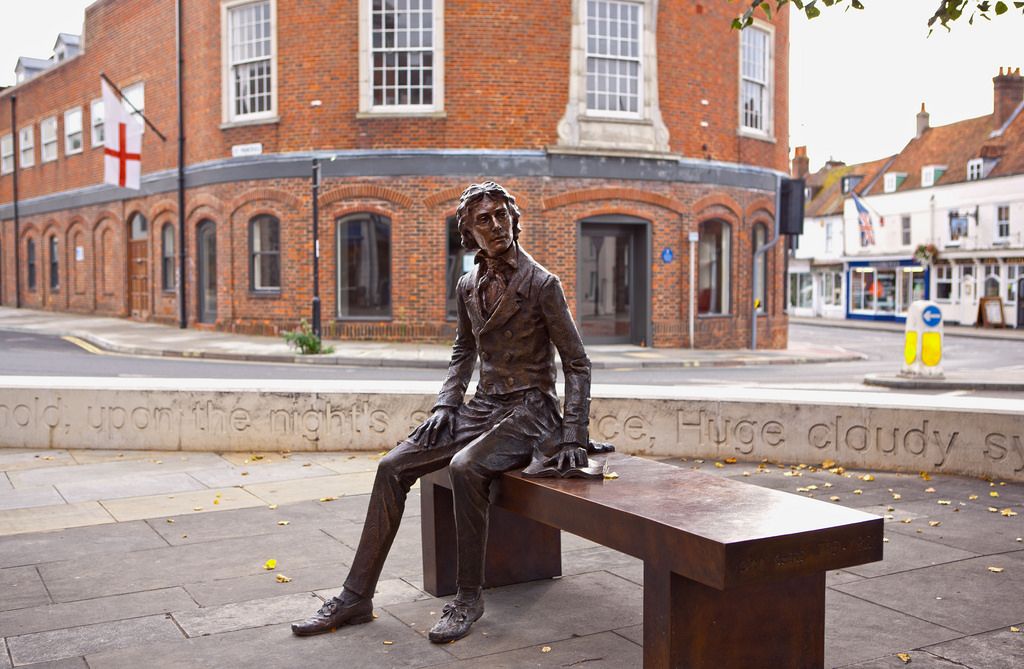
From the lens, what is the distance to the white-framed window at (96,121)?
107ft

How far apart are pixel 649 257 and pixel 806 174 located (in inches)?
1610

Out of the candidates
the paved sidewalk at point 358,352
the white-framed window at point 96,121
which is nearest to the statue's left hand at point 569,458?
the paved sidewalk at point 358,352

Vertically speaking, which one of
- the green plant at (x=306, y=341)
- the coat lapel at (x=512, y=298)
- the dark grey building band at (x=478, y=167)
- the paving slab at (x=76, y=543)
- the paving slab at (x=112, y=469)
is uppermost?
the dark grey building band at (x=478, y=167)

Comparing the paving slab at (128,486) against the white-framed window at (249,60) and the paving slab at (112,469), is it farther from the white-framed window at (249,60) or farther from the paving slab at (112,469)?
the white-framed window at (249,60)

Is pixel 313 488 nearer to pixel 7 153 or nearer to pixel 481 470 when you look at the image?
pixel 481 470

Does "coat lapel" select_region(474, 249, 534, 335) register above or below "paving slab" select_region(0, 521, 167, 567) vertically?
above

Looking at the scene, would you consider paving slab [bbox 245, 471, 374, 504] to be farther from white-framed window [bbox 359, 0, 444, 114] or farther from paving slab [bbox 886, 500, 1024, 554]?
white-framed window [bbox 359, 0, 444, 114]

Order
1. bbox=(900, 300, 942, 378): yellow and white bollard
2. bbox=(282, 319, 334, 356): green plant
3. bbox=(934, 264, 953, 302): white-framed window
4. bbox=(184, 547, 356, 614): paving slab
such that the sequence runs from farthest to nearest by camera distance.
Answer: bbox=(934, 264, 953, 302): white-framed window < bbox=(282, 319, 334, 356): green plant < bbox=(900, 300, 942, 378): yellow and white bollard < bbox=(184, 547, 356, 614): paving slab

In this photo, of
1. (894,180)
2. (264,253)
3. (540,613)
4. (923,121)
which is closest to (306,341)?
(264,253)

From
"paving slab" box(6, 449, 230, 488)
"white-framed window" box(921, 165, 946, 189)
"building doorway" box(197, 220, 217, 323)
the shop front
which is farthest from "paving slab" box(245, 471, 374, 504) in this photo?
"white-framed window" box(921, 165, 946, 189)

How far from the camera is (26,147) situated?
3844 cm

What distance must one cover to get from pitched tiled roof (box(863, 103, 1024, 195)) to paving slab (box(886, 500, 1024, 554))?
3794 centimetres

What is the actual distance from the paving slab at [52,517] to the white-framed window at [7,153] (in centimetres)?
3707

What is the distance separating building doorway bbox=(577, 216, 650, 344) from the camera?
23.7m
